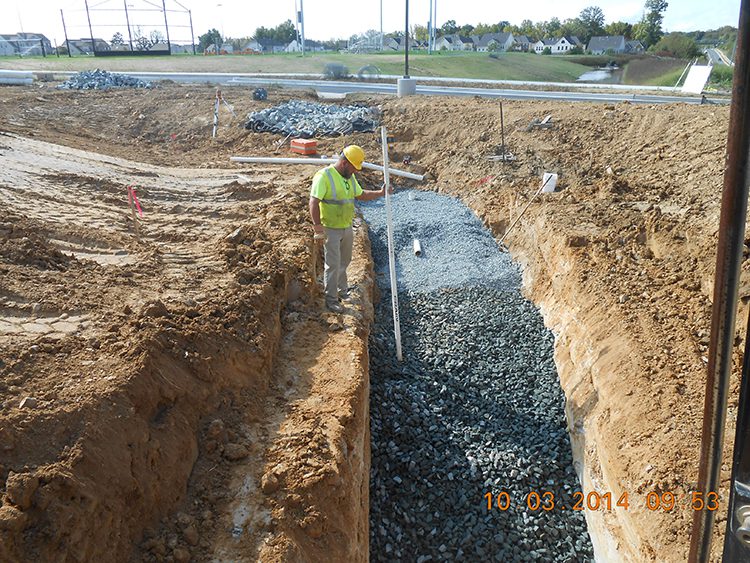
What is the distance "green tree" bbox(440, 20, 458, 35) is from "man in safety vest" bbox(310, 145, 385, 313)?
102547 millimetres

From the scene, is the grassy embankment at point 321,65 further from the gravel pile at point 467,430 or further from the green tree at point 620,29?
the gravel pile at point 467,430

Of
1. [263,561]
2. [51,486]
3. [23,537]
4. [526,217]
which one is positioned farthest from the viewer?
[526,217]

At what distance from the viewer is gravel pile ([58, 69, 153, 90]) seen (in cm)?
2519

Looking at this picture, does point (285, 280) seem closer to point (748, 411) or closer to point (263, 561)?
point (263, 561)

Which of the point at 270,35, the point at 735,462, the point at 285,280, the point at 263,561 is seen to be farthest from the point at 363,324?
the point at 270,35

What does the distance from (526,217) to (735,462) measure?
9.35 meters

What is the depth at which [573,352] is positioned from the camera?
727cm

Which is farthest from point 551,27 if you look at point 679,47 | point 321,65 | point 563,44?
point 321,65

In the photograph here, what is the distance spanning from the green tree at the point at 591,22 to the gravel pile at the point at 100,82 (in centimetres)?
6448

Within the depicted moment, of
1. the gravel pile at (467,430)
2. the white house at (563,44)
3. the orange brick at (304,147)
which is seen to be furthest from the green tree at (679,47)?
the gravel pile at (467,430)

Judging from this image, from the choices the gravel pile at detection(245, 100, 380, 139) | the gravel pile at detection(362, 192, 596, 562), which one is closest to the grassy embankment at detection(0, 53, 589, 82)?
the gravel pile at detection(245, 100, 380, 139)

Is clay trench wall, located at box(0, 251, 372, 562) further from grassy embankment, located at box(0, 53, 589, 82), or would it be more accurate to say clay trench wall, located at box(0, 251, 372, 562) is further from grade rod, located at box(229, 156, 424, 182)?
grassy embankment, located at box(0, 53, 589, 82)

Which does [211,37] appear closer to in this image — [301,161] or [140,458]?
[301,161]

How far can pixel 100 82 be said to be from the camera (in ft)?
84.0
